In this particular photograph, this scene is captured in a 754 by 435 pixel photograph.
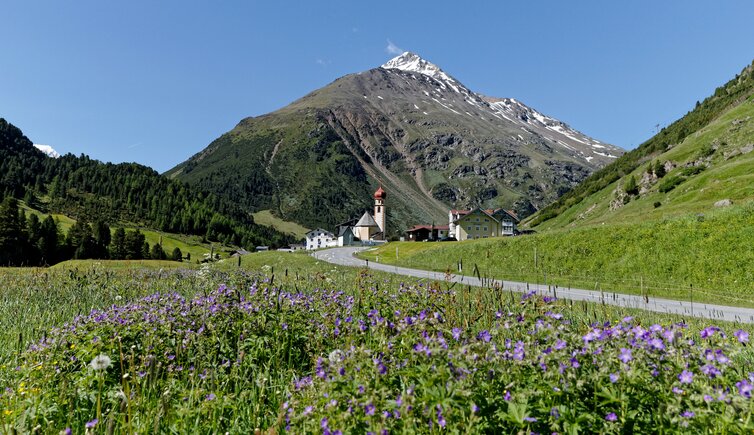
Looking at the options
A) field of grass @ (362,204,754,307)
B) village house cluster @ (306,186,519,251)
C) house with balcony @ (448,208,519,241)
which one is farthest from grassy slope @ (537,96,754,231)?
village house cluster @ (306,186,519,251)

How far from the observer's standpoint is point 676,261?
25.8m

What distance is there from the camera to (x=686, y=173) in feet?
236

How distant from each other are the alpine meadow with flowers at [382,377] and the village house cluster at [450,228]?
3718 inches

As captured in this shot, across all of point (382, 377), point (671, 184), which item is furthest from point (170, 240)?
point (382, 377)

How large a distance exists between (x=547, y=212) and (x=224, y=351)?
134239mm

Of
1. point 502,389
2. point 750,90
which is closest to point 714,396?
point 502,389

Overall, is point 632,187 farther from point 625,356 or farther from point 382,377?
point 382,377

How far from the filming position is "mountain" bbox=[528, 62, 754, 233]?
5366cm

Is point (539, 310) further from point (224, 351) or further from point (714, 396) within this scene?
point (224, 351)

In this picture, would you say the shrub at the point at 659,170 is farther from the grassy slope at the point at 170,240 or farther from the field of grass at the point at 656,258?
the grassy slope at the point at 170,240

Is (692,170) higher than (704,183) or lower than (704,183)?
higher

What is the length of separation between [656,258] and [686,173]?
5861 centimetres

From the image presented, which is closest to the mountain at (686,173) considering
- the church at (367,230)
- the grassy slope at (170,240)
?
the church at (367,230)

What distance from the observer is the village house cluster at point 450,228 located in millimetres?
112688
